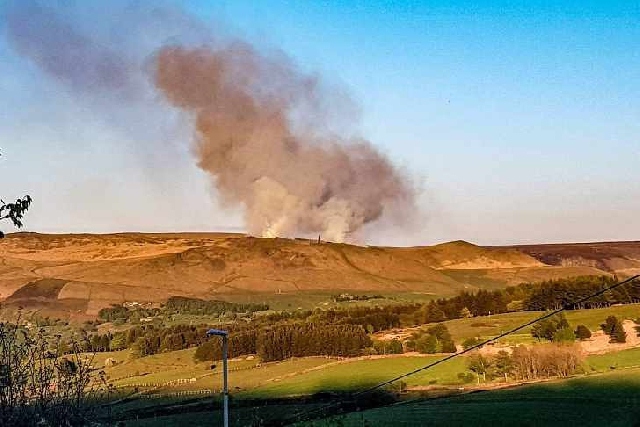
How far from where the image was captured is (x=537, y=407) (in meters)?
46.6

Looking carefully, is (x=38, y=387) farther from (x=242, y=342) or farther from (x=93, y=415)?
(x=242, y=342)

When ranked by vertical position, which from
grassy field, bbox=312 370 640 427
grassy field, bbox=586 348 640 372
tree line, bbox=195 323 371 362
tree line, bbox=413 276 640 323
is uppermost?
tree line, bbox=413 276 640 323

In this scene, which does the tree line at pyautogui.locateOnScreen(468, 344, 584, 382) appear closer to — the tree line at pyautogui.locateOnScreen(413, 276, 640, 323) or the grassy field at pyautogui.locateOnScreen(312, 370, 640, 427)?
the grassy field at pyautogui.locateOnScreen(312, 370, 640, 427)

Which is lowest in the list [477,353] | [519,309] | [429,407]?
[429,407]

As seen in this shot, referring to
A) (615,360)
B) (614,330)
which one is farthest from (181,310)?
(615,360)

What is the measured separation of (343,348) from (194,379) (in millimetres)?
22643

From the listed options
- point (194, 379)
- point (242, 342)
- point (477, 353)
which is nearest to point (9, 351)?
point (477, 353)

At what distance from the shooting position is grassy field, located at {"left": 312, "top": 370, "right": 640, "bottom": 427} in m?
42.2

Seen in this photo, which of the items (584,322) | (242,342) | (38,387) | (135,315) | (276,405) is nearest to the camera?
(38,387)

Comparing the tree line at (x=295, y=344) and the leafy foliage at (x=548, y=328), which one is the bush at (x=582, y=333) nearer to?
the leafy foliage at (x=548, y=328)

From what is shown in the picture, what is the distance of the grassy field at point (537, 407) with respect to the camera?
42.2 metres

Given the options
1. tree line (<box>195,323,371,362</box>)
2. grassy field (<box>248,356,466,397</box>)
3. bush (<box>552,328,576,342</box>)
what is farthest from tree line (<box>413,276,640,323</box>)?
grassy field (<box>248,356,466,397</box>)

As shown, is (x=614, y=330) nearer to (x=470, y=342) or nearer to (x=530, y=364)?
(x=470, y=342)

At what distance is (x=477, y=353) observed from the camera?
254ft
